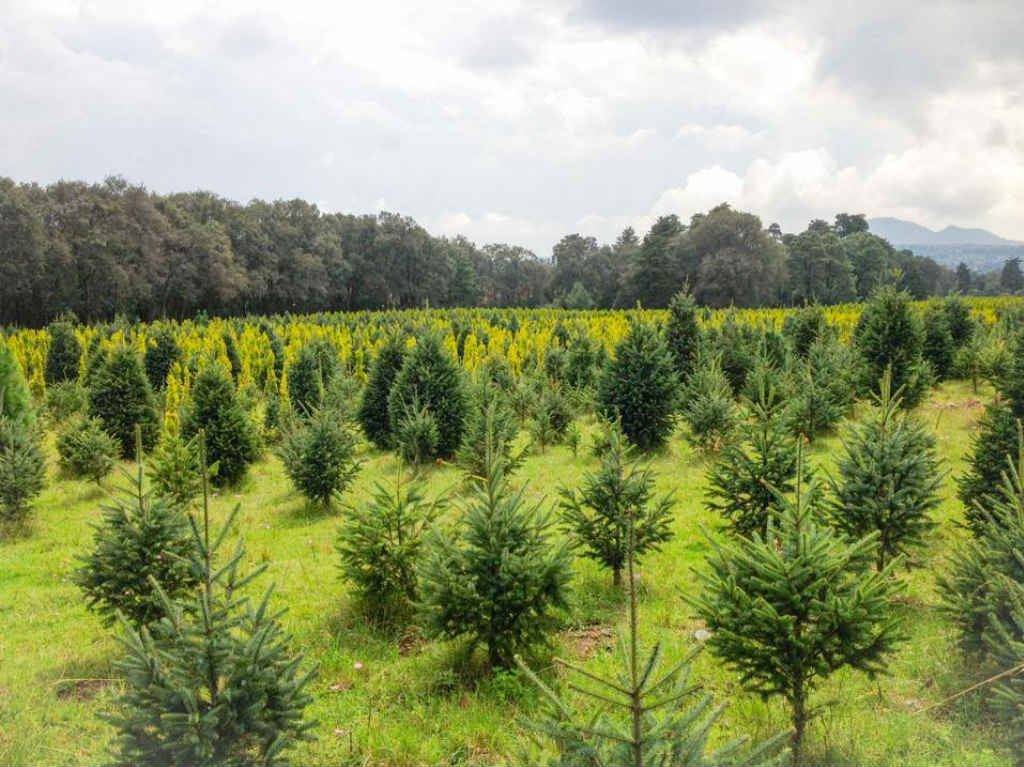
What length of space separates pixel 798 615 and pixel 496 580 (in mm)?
2240

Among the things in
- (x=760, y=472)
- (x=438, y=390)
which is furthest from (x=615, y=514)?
(x=438, y=390)

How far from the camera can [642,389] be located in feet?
42.9

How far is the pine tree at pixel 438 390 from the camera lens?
12969 mm

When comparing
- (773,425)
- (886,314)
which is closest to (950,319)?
(886,314)

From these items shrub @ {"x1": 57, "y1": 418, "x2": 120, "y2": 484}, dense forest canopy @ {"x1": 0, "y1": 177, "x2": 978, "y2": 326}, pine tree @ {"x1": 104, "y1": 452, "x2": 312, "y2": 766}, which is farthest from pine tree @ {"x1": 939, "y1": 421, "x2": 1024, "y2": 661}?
dense forest canopy @ {"x1": 0, "y1": 177, "x2": 978, "y2": 326}

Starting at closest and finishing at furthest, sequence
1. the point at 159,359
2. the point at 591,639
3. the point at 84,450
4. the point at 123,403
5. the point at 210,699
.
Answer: the point at 210,699
the point at 591,639
the point at 84,450
the point at 123,403
the point at 159,359

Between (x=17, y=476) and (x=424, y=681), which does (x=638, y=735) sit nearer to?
(x=424, y=681)

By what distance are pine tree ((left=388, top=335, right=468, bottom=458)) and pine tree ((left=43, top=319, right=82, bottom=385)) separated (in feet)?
53.4

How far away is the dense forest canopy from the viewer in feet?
125

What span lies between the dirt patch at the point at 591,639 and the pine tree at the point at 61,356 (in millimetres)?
23030

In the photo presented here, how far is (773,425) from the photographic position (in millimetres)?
7254

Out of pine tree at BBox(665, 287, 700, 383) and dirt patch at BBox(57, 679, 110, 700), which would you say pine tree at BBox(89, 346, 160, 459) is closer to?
dirt patch at BBox(57, 679, 110, 700)

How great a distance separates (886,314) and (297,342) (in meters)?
20.1

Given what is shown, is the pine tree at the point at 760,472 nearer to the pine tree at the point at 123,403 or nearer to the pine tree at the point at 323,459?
the pine tree at the point at 323,459
